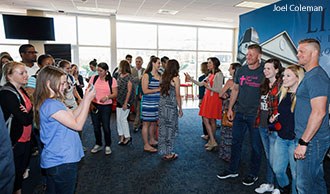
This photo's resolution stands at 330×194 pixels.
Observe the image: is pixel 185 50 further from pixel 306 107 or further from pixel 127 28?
pixel 306 107

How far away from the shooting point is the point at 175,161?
332 cm

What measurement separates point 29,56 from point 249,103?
10.3 ft

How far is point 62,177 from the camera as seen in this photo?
150 cm

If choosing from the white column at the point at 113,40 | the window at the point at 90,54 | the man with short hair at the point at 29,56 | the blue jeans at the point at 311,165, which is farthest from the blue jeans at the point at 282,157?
the window at the point at 90,54

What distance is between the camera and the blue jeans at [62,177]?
1488mm

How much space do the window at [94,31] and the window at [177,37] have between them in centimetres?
257

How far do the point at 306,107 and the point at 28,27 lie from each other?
27.7ft

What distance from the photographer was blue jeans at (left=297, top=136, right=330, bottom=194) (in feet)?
5.36

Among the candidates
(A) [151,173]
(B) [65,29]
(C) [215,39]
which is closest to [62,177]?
(A) [151,173]

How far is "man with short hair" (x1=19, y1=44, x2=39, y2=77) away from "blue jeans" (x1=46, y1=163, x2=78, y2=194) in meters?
2.14

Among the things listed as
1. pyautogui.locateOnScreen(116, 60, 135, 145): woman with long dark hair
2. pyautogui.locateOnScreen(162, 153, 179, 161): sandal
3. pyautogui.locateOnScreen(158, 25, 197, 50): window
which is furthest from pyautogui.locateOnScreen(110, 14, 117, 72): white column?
pyautogui.locateOnScreen(162, 153, 179, 161): sandal

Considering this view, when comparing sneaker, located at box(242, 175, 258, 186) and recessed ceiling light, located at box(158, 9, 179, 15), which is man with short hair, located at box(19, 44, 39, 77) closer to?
sneaker, located at box(242, 175, 258, 186)

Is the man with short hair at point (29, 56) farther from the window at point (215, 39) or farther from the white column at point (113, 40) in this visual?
the window at point (215, 39)

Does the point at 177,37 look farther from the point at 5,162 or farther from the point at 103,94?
the point at 5,162
